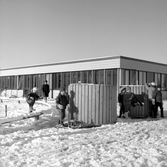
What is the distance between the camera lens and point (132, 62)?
19.9 meters

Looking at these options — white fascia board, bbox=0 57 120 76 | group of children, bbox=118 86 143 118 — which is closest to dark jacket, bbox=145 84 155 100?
group of children, bbox=118 86 143 118

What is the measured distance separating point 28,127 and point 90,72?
13.8 m

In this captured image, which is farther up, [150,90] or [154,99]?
[150,90]

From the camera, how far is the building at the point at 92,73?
757 inches

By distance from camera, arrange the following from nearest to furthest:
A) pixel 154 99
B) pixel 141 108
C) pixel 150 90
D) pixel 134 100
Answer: pixel 134 100 → pixel 154 99 → pixel 150 90 → pixel 141 108

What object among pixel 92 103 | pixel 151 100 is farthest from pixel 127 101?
pixel 92 103

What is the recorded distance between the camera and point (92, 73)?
20.7 m

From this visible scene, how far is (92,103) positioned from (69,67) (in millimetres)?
14604

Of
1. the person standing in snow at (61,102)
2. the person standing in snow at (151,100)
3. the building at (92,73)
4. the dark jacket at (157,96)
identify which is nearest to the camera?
the person standing in snow at (61,102)

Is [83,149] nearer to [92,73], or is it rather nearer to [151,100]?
[151,100]

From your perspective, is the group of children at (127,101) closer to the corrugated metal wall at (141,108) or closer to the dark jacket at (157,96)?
the corrugated metal wall at (141,108)

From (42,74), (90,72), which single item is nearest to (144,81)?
(90,72)

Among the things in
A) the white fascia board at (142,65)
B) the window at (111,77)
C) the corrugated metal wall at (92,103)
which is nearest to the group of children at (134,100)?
the corrugated metal wall at (92,103)

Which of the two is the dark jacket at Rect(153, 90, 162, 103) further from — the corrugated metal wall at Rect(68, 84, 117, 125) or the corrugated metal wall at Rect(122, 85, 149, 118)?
the corrugated metal wall at Rect(68, 84, 117, 125)
